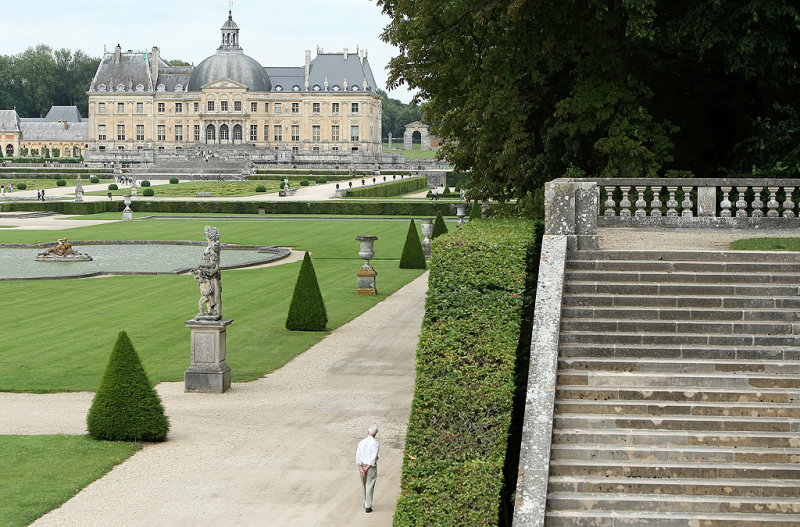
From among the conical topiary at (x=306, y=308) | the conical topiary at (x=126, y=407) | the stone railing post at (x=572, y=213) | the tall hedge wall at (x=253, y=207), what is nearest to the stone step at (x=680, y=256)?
the stone railing post at (x=572, y=213)

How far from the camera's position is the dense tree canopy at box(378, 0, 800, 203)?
20.0 m

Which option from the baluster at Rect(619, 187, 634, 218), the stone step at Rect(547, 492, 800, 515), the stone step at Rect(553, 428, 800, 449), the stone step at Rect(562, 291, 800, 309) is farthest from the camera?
the baluster at Rect(619, 187, 634, 218)

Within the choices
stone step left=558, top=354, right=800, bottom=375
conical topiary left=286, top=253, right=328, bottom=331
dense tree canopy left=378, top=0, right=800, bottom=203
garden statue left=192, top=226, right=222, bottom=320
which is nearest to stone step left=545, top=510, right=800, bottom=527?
stone step left=558, top=354, right=800, bottom=375

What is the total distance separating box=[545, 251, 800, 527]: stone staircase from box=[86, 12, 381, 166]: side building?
118 meters

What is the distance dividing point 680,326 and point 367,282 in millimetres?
18162

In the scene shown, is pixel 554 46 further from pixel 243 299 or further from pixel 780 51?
pixel 243 299

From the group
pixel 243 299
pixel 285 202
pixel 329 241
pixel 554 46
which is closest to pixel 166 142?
pixel 285 202

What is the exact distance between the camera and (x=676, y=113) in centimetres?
2342

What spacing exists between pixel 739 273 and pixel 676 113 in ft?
36.4

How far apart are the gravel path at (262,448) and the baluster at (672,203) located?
5197mm

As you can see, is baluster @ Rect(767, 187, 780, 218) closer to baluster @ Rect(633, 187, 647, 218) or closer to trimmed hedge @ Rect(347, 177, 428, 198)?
baluster @ Rect(633, 187, 647, 218)

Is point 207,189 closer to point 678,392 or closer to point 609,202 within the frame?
point 609,202

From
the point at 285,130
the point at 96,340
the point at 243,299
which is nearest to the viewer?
the point at 96,340

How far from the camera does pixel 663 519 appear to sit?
31.5 feet
